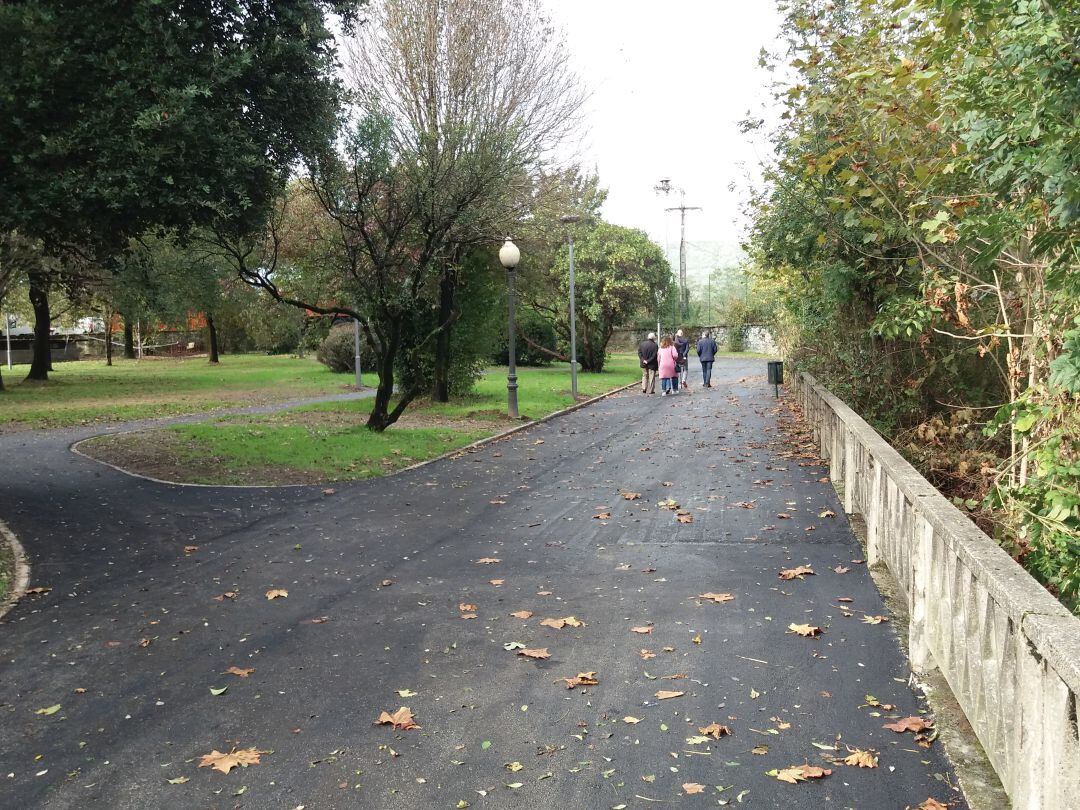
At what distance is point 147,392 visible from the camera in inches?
1148

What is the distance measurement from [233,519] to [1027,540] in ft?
26.2

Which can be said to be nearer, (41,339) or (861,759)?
(861,759)

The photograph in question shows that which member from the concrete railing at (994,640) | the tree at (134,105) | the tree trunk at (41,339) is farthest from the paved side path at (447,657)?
the tree trunk at (41,339)

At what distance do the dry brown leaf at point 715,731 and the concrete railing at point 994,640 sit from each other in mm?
1101

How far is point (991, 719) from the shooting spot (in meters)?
3.54

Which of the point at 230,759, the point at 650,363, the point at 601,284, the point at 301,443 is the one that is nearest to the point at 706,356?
the point at 650,363

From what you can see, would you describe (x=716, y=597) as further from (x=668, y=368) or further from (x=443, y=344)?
(x=668, y=368)

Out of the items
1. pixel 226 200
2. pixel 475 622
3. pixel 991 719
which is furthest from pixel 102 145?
pixel 991 719

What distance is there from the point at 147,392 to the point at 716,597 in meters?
27.3

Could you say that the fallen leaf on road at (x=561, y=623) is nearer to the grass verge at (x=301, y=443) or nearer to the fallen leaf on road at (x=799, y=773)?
the fallen leaf on road at (x=799, y=773)

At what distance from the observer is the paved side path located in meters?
3.78

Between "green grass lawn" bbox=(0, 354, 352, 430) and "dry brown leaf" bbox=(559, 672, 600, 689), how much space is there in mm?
18156

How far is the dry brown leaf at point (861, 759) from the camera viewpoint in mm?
3803

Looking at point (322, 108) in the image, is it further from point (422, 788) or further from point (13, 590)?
point (422, 788)
